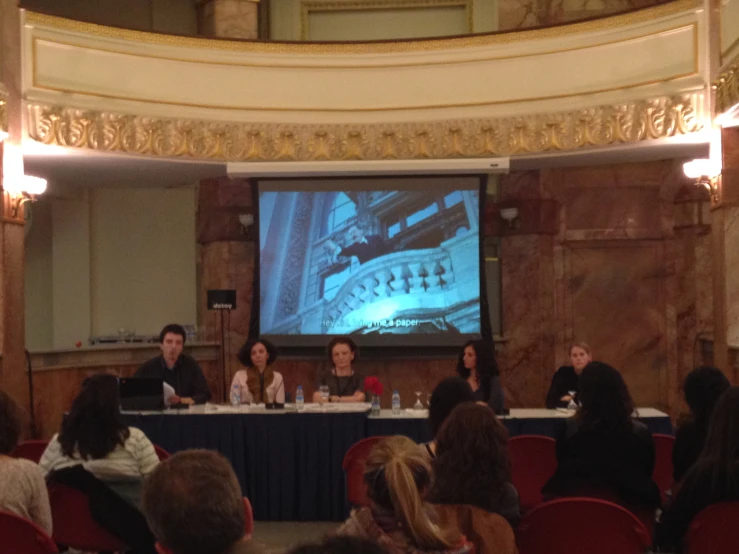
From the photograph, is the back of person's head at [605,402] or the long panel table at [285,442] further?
the long panel table at [285,442]

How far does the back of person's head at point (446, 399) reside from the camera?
4309 mm

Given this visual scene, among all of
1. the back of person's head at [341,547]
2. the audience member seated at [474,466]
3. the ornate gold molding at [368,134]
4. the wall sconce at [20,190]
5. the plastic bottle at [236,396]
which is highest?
the ornate gold molding at [368,134]

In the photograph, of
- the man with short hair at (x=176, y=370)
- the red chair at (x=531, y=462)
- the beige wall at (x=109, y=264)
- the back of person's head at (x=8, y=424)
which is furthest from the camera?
the beige wall at (x=109, y=264)

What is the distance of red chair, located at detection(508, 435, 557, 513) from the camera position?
5098 millimetres

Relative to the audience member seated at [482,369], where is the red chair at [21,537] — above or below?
below

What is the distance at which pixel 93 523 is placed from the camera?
4137mm

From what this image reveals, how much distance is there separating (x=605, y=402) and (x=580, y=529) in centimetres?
92

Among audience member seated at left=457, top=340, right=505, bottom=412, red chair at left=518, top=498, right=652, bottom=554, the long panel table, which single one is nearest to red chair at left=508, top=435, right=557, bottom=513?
the long panel table

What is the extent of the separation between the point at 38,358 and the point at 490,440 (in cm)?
731

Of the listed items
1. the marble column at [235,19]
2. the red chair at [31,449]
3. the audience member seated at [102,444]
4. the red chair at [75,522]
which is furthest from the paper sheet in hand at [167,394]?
the marble column at [235,19]

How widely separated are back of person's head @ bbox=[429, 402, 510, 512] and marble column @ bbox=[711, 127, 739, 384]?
5874 millimetres

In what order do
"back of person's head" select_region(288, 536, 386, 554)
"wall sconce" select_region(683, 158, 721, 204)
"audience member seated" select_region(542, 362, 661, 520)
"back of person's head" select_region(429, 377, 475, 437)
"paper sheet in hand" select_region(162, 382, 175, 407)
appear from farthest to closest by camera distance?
"wall sconce" select_region(683, 158, 721, 204) < "paper sheet in hand" select_region(162, 382, 175, 407) < "back of person's head" select_region(429, 377, 475, 437) < "audience member seated" select_region(542, 362, 661, 520) < "back of person's head" select_region(288, 536, 386, 554)

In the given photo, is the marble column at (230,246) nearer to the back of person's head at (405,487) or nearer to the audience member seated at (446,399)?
the audience member seated at (446,399)

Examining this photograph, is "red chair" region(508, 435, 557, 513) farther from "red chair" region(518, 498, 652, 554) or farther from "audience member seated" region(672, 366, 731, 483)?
"red chair" region(518, 498, 652, 554)
